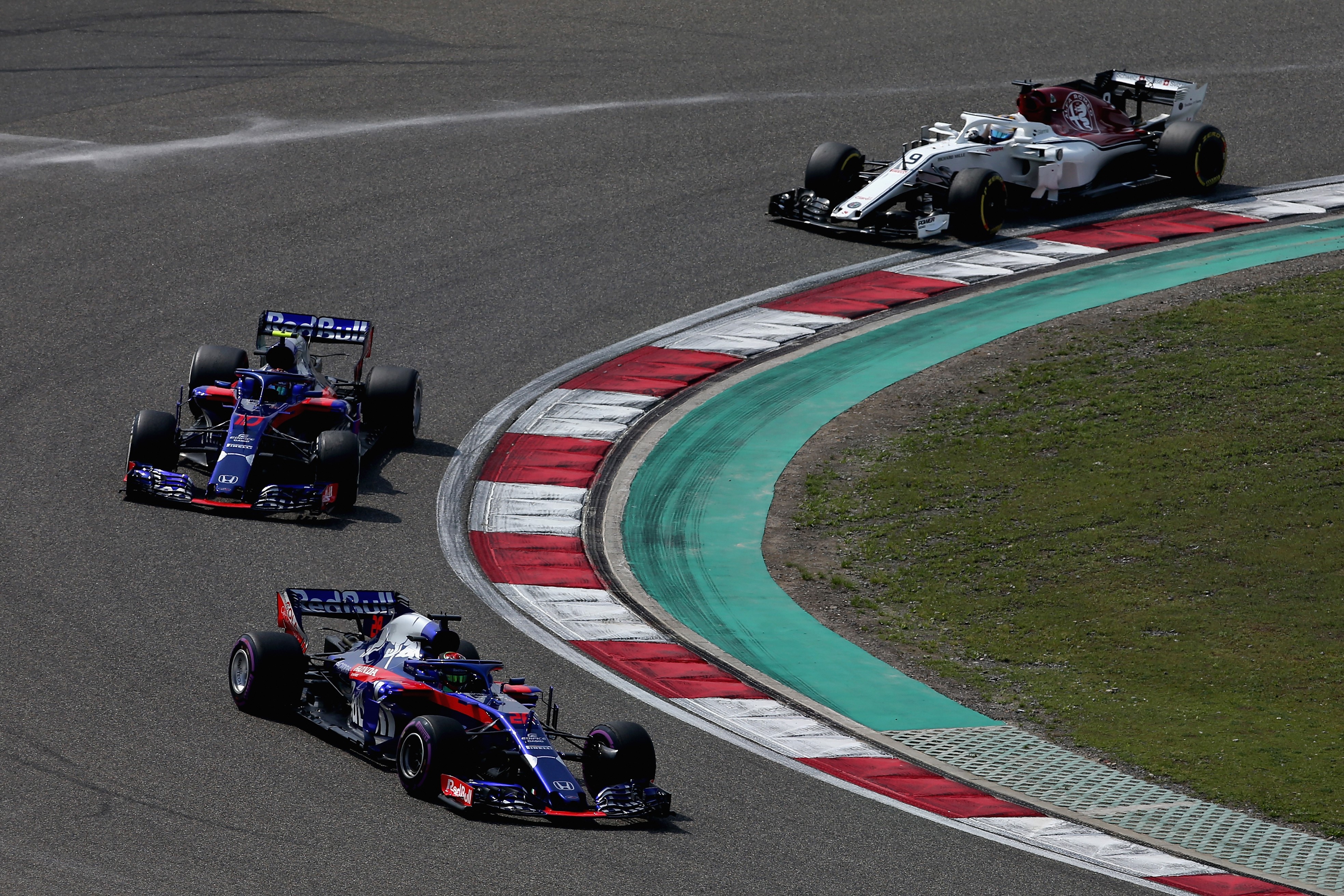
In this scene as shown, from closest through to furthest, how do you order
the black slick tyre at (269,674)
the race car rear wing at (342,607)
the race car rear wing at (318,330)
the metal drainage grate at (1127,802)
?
the metal drainage grate at (1127,802), the black slick tyre at (269,674), the race car rear wing at (342,607), the race car rear wing at (318,330)

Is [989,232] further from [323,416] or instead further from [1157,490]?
[323,416]

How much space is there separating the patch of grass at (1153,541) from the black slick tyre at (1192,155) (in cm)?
439

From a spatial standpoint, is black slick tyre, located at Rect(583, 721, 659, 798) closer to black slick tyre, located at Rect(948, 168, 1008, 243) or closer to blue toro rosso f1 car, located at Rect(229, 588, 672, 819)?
blue toro rosso f1 car, located at Rect(229, 588, 672, 819)

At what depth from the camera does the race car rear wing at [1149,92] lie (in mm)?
27031

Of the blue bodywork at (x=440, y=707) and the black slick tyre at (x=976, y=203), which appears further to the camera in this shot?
the black slick tyre at (x=976, y=203)

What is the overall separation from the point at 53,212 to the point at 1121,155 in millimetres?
15978

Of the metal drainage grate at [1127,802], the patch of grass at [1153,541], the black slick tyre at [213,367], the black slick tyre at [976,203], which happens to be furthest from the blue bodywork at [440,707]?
the black slick tyre at [976,203]

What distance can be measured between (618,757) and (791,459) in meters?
8.36

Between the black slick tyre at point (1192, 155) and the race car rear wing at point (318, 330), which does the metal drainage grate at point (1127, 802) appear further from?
the black slick tyre at point (1192, 155)

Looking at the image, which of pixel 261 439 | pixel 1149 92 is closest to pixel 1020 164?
pixel 1149 92

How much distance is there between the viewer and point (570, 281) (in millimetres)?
23562

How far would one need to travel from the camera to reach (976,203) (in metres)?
24.9

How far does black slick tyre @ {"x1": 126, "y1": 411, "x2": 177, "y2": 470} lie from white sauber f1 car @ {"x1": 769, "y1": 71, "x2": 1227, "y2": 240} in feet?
37.4

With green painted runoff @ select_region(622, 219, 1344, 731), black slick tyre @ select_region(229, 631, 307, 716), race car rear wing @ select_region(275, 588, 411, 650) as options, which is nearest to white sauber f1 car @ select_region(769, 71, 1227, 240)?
green painted runoff @ select_region(622, 219, 1344, 731)
